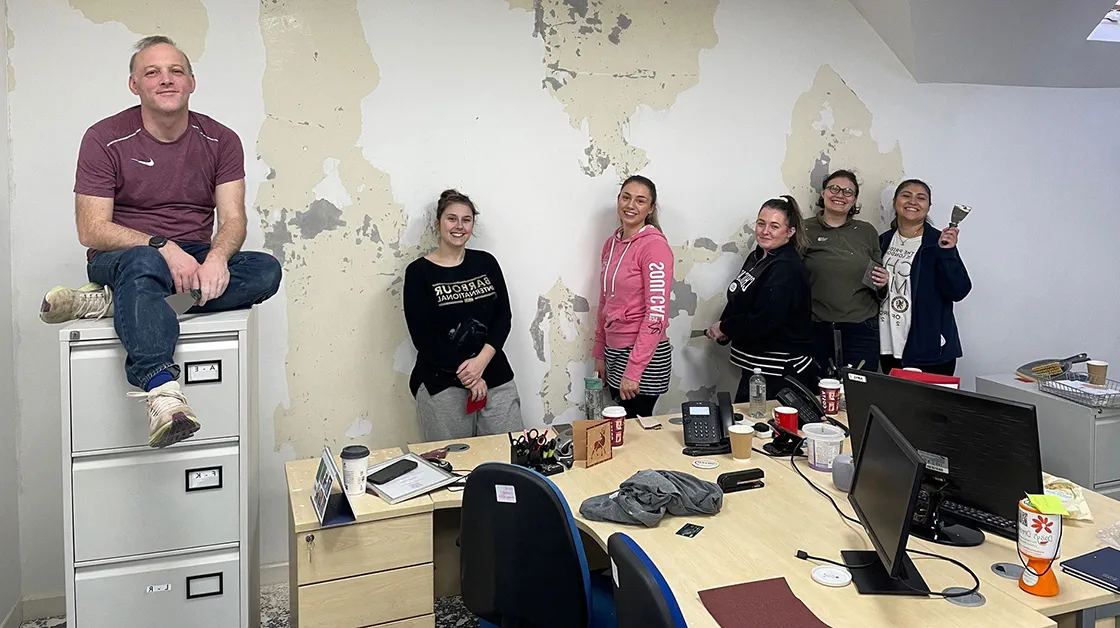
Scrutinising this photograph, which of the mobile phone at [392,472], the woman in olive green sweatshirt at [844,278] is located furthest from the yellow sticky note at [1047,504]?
the woman in olive green sweatshirt at [844,278]

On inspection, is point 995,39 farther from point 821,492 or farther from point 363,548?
point 363,548

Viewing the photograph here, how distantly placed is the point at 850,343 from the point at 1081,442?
1.14m

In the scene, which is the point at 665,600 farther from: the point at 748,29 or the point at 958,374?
the point at 958,374

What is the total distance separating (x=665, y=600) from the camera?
4.34ft

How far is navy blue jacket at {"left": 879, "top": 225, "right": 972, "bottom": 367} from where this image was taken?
13.6 feet

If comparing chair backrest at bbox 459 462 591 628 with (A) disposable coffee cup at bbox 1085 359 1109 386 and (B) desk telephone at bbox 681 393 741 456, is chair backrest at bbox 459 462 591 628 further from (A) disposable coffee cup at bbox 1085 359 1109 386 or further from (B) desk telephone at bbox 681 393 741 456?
(A) disposable coffee cup at bbox 1085 359 1109 386

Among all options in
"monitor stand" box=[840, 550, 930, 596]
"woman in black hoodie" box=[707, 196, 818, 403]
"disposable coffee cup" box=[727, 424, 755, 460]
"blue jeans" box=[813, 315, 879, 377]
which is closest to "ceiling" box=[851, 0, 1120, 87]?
"woman in black hoodie" box=[707, 196, 818, 403]

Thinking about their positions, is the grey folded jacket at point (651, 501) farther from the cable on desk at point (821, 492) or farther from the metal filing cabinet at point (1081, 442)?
the metal filing cabinet at point (1081, 442)

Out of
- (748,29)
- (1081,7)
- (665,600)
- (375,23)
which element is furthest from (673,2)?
(665,600)

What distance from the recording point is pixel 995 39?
431 centimetres

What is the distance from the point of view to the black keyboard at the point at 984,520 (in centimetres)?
205

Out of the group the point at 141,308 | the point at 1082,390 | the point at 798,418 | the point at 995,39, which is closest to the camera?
the point at 141,308

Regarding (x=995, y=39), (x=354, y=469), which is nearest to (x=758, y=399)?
(x=354, y=469)

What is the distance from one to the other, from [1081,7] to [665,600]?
441 centimetres
